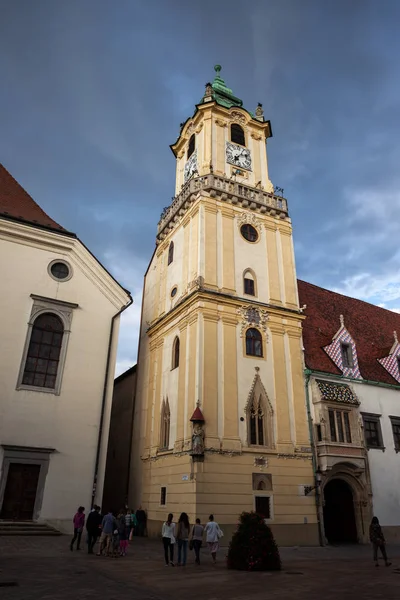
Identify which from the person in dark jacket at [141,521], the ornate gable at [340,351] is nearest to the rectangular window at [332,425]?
the ornate gable at [340,351]

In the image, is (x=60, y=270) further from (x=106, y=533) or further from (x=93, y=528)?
(x=106, y=533)

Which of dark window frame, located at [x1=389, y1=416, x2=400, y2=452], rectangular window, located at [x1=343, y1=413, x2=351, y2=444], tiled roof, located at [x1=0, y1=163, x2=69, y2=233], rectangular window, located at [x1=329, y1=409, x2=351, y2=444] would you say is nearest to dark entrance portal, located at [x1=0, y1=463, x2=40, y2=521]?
tiled roof, located at [x1=0, y1=163, x2=69, y2=233]

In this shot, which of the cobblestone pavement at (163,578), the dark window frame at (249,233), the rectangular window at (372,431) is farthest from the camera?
the dark window frame at (249,233)

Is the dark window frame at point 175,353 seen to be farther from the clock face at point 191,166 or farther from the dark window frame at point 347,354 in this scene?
the clock face at point 191,166

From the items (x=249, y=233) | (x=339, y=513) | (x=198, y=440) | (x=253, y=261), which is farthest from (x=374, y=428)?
(x=249, y=233)

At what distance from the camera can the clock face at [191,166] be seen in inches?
1223

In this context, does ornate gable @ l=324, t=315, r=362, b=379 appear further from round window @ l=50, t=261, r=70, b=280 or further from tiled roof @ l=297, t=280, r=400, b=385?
round window @ l=50, t=261, r=70, b=280

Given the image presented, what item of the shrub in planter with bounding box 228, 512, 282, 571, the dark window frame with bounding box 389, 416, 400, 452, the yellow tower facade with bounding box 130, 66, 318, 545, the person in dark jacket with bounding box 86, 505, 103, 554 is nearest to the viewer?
the shrub in planter with bounding box 228, 512, 282, 571

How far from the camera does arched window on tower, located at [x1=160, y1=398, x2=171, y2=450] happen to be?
23.4 metres

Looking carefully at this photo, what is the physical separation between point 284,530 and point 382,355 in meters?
13.8

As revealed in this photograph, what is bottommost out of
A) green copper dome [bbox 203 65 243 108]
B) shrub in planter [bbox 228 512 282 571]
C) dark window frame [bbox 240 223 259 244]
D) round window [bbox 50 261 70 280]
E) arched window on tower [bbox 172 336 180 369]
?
shrub in planter [bbox 228 512 282 571]

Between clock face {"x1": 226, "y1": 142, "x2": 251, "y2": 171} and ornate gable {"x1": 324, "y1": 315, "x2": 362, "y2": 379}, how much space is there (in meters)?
12.6

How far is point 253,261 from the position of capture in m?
26.3

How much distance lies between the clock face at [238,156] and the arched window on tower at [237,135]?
25.9 inches
